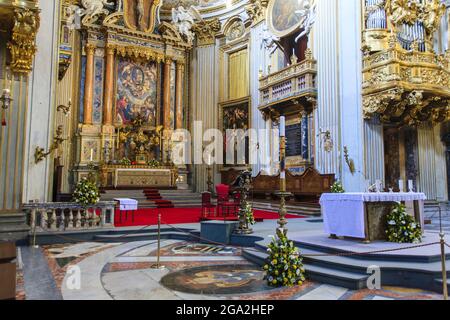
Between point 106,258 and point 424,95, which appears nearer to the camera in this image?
point 106,258

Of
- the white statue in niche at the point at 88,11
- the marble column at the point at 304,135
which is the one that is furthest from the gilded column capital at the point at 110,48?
the marble column at the point at 304,135

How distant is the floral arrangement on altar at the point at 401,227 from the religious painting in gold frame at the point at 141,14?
1656cm

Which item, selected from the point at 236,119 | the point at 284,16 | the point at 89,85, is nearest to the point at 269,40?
the point at 284,16

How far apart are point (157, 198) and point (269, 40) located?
8792mm

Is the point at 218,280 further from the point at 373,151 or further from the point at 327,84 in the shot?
the point at 327,84

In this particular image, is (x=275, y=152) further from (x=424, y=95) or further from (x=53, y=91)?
(x=53, y=91)

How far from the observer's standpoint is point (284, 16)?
15.7 meters

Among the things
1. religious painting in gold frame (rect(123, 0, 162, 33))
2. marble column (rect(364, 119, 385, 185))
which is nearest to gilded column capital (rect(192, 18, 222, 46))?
religious painting in gold frame (rect(123, 0, 162, 33))

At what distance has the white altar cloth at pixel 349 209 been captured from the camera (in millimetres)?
6113

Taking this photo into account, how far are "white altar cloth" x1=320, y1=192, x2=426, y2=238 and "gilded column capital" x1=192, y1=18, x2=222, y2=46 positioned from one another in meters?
15.8

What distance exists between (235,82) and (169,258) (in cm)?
1454

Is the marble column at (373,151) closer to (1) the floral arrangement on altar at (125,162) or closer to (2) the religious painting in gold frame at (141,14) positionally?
(1) the floral arrangement on altar at (125,162)

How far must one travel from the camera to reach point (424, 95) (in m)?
Answer: 11.8
